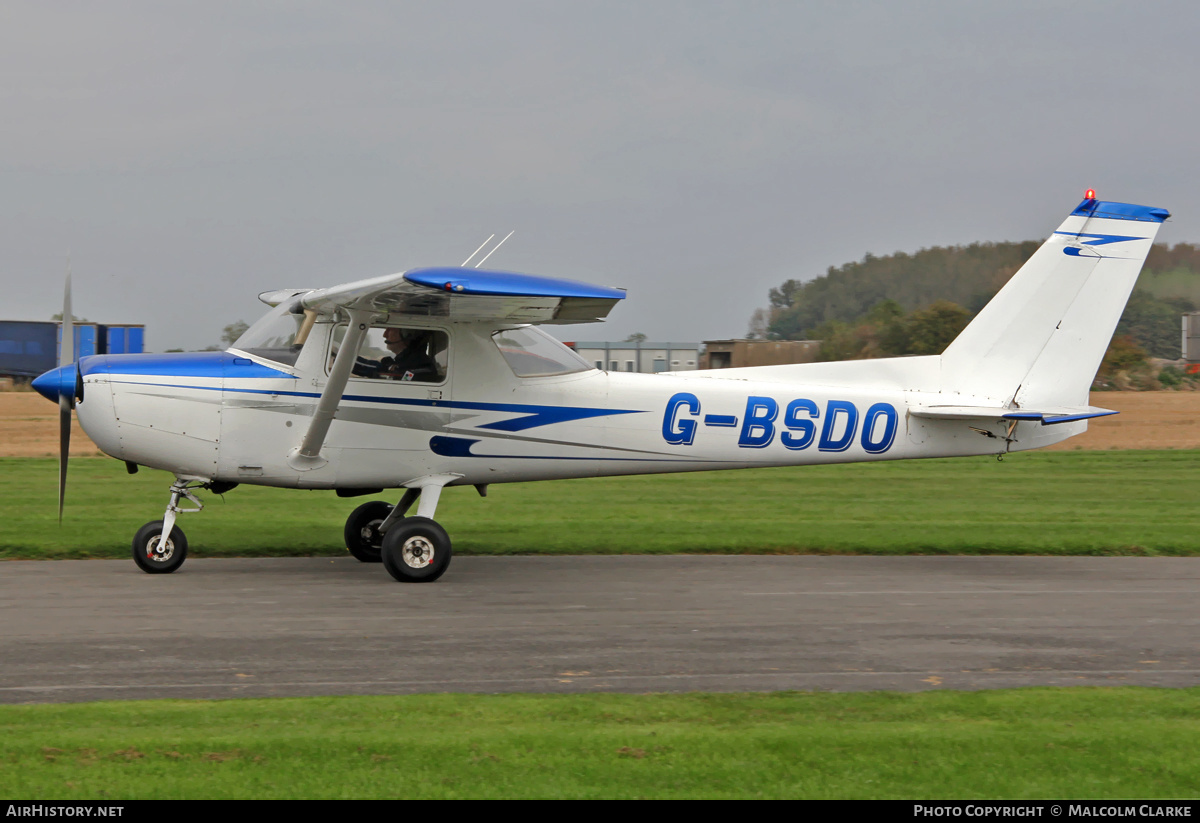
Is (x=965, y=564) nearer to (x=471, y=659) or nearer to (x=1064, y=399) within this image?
(x=1064, y=399)

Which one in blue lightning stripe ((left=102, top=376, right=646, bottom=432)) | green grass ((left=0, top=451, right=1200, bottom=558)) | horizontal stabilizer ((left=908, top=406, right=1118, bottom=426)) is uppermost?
horizontal stabilizer ((left=908, top=406, right=1118, bottom=426))

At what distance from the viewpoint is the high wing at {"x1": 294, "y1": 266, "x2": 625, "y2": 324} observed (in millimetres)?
A: 7910

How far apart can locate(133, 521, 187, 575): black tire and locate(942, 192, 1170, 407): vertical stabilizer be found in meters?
7.26

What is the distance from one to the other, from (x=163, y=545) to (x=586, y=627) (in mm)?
4151

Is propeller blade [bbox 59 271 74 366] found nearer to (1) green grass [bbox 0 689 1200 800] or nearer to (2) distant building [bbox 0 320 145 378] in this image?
(1) green grass [bbox 0 689 1200 800]

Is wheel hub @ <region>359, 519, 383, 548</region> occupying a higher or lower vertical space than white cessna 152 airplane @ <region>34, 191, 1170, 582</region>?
lower

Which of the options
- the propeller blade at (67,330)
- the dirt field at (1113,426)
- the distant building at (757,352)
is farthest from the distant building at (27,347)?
the propeller blade at (67,330)

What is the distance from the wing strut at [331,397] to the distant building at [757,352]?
18.7 metres

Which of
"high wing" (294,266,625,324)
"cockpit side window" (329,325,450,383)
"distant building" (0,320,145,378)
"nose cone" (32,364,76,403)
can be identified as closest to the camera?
"high wing" (294,266,625,324)

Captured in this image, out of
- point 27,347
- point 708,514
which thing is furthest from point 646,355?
point 27,347

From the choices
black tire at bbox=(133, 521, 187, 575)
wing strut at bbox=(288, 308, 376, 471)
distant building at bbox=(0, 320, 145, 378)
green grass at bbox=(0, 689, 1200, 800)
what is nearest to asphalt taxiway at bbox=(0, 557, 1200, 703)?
black tire at bbox=(133, 521, 187, 575)

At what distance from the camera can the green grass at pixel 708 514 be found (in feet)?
38.7

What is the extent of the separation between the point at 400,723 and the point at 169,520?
539 cm

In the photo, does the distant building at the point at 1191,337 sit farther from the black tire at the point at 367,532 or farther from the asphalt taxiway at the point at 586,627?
the black tire at the point at 367,532
